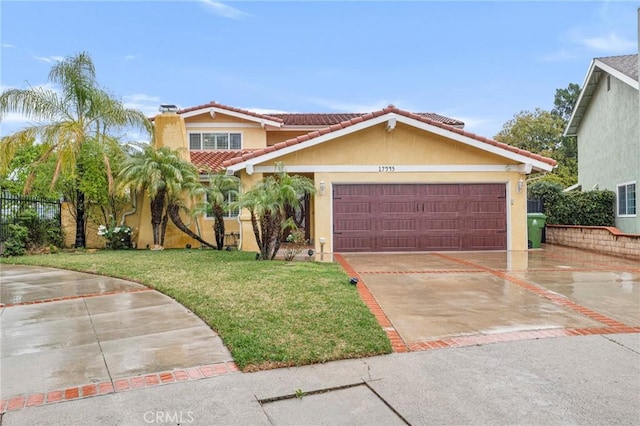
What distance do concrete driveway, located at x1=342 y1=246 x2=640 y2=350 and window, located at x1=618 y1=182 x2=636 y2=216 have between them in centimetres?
534

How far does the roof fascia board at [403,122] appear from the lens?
13492 millimetres

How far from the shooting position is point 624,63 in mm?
17000

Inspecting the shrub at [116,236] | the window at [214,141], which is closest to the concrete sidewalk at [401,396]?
the shrub at [116,236]

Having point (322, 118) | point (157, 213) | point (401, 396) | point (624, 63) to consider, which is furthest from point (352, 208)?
point (624, 63)

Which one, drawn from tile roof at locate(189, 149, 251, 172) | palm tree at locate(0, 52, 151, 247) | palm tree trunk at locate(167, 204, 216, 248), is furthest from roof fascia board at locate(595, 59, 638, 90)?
palm tree at locate(0, 52, 151, 247)

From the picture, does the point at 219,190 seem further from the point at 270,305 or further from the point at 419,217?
the point at 270,305

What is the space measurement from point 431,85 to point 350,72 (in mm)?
4784

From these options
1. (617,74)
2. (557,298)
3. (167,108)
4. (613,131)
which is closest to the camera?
(557,298)

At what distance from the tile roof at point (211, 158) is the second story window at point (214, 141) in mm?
406

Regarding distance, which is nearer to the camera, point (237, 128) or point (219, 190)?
point (219, 190)

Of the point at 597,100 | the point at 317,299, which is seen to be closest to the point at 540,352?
the point at 317,299

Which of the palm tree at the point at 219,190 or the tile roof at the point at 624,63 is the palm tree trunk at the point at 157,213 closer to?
the palm tree at the point at 219,190

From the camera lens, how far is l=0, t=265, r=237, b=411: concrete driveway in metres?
3.93

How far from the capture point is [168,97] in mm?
18562
